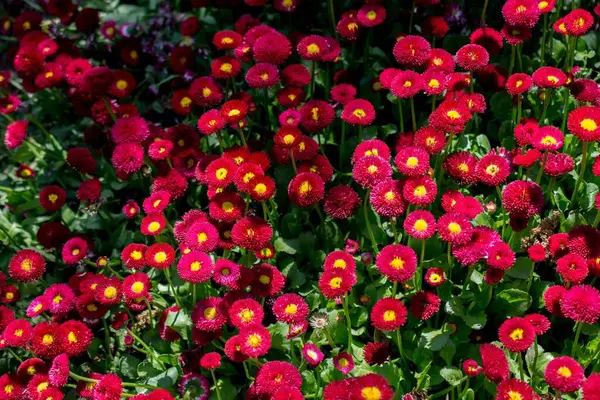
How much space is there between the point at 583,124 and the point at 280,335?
1.50 m

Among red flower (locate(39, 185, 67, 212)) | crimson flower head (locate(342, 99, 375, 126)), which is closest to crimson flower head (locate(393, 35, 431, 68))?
crimson flower head (locate(342, 99, 375, 126))

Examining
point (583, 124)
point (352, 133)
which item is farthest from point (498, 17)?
point (583, 124)

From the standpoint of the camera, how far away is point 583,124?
264 cm

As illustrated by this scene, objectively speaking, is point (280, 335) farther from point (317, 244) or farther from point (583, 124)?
point (583, 124)

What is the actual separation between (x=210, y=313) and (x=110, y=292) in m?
0.51

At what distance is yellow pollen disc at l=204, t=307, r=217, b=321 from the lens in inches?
106

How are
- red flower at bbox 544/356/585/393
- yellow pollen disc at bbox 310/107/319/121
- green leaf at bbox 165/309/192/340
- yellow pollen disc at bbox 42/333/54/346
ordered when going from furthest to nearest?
yellow pollen disc at bbox 310/107/319/121, green leaf at bbox 165/309/192/340, yellow pollen disc at bbox 42/333/54/346, red flower at bbox 544/356/585/393

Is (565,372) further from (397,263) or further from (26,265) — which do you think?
(26,265)

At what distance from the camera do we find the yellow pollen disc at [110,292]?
2900 mm

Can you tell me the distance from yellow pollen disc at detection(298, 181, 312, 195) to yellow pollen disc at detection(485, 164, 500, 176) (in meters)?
0.74

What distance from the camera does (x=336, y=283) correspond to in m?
2.56

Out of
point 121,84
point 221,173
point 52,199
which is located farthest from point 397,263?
point 121,84

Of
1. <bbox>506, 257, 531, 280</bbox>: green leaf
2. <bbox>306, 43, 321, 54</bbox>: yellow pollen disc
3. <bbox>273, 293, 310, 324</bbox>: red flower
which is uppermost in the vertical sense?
<bbox>306, 43, 321, 54</bbox>: yellow pollen disc

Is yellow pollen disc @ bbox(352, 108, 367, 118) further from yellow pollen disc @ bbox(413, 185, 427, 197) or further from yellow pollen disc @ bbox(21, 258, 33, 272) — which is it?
yellow pollen disc @ bbox(21, 258, 33, 272)
